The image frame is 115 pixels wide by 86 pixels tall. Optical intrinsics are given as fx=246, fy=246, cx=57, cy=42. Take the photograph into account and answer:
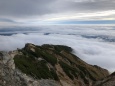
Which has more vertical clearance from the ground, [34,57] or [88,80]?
[34,57]

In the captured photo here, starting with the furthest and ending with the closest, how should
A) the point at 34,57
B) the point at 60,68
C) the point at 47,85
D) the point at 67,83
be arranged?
the point at 60,68, the point at 34,57, the point at 67,83, the point at 47,85

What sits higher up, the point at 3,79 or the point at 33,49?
the point at 3,79

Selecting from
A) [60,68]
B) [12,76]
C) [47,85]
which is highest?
[12,76]

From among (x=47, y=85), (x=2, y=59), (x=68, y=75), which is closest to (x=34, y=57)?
(x=68, y=75)

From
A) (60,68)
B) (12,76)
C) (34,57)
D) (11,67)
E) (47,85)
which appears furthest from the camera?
(60,68)

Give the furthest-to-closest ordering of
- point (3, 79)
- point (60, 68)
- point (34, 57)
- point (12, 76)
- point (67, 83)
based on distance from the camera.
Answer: point (60, 68) → point (34, 57) → point (67, 83) → point (12, 76) → point (3, 79)

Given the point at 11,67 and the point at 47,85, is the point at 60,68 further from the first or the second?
the point at 11,67

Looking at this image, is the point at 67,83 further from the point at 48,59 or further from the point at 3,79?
the point at 3,79

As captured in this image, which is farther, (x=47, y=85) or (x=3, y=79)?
(x=47, y=85)

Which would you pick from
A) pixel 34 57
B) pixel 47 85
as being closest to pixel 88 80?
pixel 34 57
